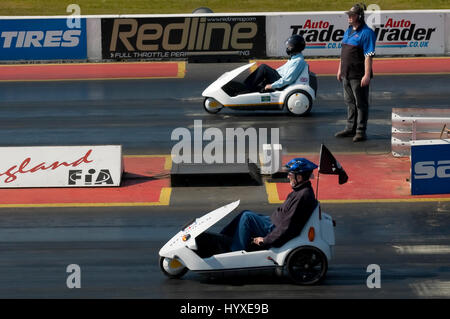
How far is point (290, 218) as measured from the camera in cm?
981

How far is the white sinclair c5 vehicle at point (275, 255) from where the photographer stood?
389 inches

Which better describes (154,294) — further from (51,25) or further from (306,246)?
(51,25)

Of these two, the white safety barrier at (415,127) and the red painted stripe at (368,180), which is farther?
the white safety barrier at (415,127)

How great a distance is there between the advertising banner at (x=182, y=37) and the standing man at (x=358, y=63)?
9.90 m

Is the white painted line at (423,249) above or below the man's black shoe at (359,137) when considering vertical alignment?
below

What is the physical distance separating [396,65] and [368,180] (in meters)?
11.6

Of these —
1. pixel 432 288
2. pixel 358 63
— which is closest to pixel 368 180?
pixel 358 63

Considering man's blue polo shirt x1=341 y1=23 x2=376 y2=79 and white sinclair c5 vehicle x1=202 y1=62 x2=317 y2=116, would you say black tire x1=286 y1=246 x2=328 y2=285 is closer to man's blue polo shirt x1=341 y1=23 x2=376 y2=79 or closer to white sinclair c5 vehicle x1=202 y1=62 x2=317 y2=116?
man's blue polo shirt x1=341 y1=23 x2=376 y2=79

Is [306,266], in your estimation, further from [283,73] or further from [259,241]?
[283,73]

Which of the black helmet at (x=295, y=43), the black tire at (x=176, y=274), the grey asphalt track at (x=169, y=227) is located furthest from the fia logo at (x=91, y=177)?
the black helmet at (x=295, y=43)

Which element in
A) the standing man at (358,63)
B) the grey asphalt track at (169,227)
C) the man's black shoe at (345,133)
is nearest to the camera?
the grey asphalt track at (169,227)

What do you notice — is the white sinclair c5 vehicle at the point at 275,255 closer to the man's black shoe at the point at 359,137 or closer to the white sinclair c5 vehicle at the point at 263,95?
the man's black shoe at the point at 359,137

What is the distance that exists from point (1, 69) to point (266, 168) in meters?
13.4

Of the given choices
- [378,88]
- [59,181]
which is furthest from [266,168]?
[378,88]
